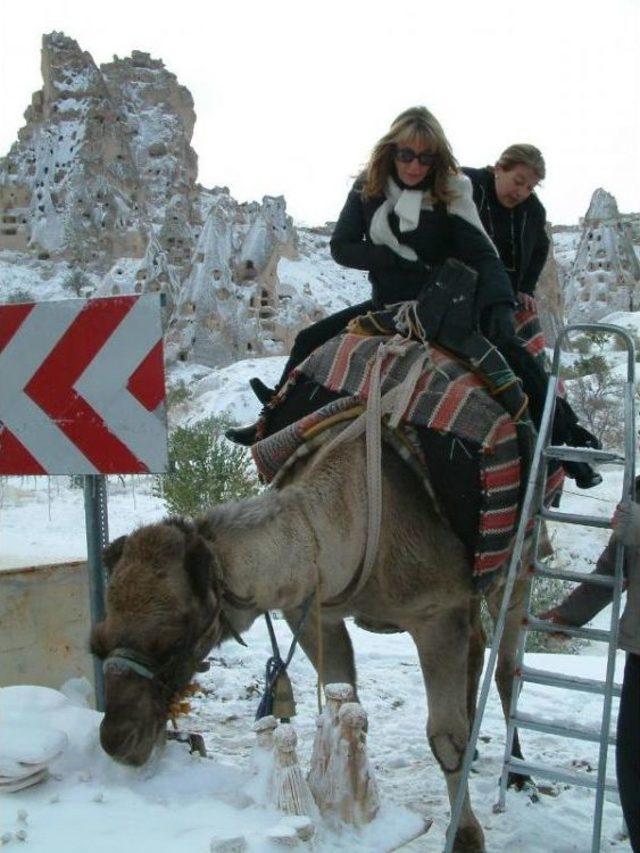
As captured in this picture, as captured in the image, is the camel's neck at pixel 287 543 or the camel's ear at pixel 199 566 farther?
the camel's neck at pixel 287 543

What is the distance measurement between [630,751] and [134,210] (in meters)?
59.6

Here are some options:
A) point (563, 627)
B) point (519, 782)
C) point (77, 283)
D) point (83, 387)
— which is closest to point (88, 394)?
point (83, 387)

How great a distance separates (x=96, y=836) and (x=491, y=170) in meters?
3.57

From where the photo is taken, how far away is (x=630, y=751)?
343 centimetres

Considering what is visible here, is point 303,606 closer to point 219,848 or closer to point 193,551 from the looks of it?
point 193,551

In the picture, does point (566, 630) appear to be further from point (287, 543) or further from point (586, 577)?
point (287, 543)

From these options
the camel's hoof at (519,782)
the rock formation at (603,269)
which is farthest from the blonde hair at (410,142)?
the rock formation at (603,269)

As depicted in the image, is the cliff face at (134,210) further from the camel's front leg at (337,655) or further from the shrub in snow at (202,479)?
the camel's front leg at (337,655)

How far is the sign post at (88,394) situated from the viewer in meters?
3.74

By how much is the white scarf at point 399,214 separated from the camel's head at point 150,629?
183 cm

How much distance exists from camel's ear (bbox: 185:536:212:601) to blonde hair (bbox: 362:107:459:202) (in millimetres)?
2013

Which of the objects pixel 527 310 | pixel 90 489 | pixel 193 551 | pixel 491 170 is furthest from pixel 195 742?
pixel 491 170

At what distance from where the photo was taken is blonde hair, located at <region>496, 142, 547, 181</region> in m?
4.40

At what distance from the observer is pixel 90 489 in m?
3.91
